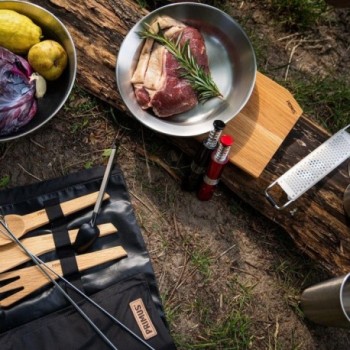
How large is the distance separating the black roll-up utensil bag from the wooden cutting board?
1.96ft

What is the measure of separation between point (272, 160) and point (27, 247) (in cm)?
119

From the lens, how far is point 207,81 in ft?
6.38

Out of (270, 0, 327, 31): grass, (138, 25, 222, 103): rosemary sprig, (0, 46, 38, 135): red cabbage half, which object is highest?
(270, 0, 327, 31): grass

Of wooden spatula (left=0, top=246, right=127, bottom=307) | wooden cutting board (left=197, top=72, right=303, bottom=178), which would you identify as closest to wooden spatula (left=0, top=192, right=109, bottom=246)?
wooden spatula (left=0, top=246, right=127, bottom=307)

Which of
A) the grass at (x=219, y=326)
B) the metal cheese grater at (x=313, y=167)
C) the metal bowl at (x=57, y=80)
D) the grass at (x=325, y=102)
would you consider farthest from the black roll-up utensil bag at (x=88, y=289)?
the grass at (x=325, y=102)

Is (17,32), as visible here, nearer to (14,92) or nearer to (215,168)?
(14,92)

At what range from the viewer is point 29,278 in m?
1.79

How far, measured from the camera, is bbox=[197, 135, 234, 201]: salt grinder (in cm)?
175

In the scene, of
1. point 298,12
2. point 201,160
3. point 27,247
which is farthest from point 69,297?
point 298,12

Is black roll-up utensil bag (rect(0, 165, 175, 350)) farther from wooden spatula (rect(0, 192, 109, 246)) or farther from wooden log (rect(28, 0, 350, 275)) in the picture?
wooden log (rect(28, 0, 350, 275))

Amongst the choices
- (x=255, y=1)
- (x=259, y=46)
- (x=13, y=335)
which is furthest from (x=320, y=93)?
(x=13, y=335)

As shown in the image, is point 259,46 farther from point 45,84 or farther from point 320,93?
point 45,84

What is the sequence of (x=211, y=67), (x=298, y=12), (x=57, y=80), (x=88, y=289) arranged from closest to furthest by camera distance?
(x=88, y=289) → (x=57, y=80) → (x=211, y=67) → (x=298, y=12)

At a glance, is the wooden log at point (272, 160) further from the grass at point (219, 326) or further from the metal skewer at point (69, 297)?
the metal skewer at point (69, 297)
